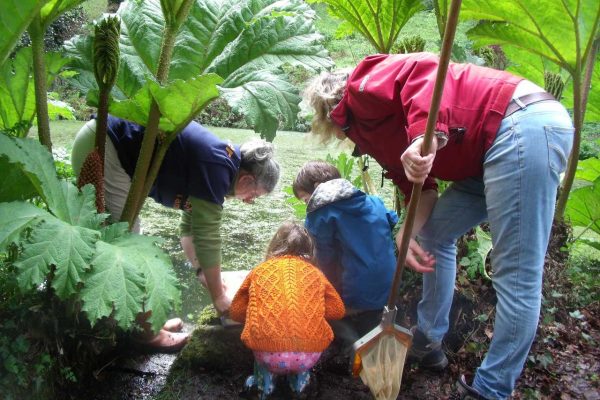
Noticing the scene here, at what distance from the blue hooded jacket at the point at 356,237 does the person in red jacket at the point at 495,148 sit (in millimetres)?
432

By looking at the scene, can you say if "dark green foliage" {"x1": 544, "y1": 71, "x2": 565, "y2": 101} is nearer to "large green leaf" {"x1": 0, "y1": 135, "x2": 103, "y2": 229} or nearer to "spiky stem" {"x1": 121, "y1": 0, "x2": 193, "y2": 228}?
"spiky stem" {"x1": 121, "y1": 0, "x2": 193, "y2": 228}

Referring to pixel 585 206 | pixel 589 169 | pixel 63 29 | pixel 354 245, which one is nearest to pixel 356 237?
pixel 354 245

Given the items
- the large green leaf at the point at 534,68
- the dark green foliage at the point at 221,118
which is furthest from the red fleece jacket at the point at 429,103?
the dark green foliage at the point at 221,118

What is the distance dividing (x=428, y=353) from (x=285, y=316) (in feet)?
2.24

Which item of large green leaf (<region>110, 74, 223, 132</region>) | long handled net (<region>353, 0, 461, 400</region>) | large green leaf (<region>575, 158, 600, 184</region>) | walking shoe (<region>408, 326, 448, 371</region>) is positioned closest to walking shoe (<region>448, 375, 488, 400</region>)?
long handled net (<region>353, 0, 461, 400</region>)

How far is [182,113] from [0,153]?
1.85 ft

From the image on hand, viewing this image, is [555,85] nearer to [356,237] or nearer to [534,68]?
[534,68]

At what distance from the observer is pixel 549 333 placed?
2.58 m

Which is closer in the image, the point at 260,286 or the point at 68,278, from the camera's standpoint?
the point at 68,278

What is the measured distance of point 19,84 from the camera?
203 cm

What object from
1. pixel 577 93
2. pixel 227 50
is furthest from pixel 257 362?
pixel 577 93

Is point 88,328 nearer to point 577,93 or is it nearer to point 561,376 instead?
point 561,376

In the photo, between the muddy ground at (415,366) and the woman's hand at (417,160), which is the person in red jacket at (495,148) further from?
the muddy ground at (415,366)

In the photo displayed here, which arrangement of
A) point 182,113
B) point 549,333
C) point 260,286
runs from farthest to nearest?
1. point 549,333
2. point 260,286
3. point 182,113
